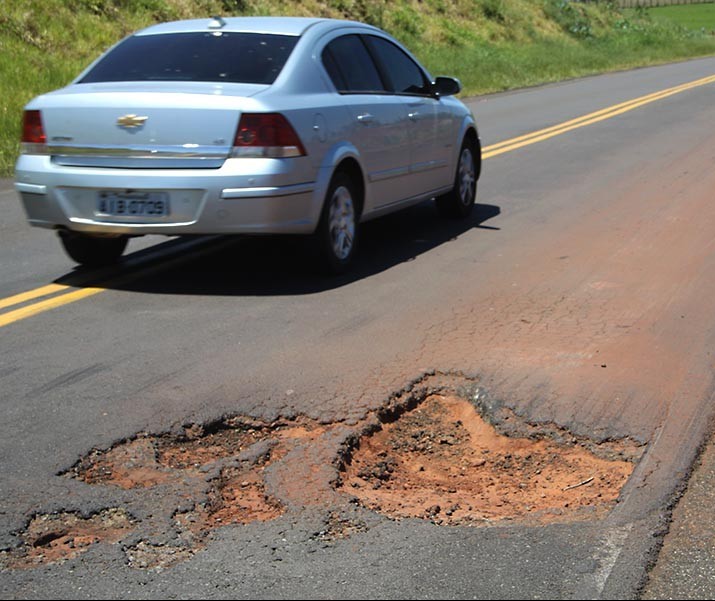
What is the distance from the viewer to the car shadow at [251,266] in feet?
24.8

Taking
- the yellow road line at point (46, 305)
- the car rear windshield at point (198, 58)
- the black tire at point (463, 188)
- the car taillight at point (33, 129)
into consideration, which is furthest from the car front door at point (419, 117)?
the yellow road line at point (46, 305)

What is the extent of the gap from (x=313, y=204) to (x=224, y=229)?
2.13ft

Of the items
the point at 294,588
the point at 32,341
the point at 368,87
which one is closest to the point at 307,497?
the point at 294,588

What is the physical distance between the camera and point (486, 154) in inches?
569

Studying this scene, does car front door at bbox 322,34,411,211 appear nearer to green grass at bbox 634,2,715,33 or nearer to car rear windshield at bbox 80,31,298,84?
car rear windshield at bbox 80,31,298,84

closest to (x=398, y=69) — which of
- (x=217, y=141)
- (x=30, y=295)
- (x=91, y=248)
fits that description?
(x=217, y=141)

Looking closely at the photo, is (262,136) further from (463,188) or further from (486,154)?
(486,154)

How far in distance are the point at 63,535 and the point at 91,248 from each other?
427 cm

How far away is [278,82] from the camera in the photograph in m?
7.44

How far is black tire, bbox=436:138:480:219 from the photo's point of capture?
32.9ft

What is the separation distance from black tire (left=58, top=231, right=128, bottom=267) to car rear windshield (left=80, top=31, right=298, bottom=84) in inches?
42.2

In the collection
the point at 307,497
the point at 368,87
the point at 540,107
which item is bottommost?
the point at 540,107

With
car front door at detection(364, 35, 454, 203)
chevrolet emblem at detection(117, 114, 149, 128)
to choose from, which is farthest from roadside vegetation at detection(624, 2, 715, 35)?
chevrolet emblem at detection(117, 114, 149, 128)

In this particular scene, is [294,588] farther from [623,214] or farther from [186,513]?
[623,214]
